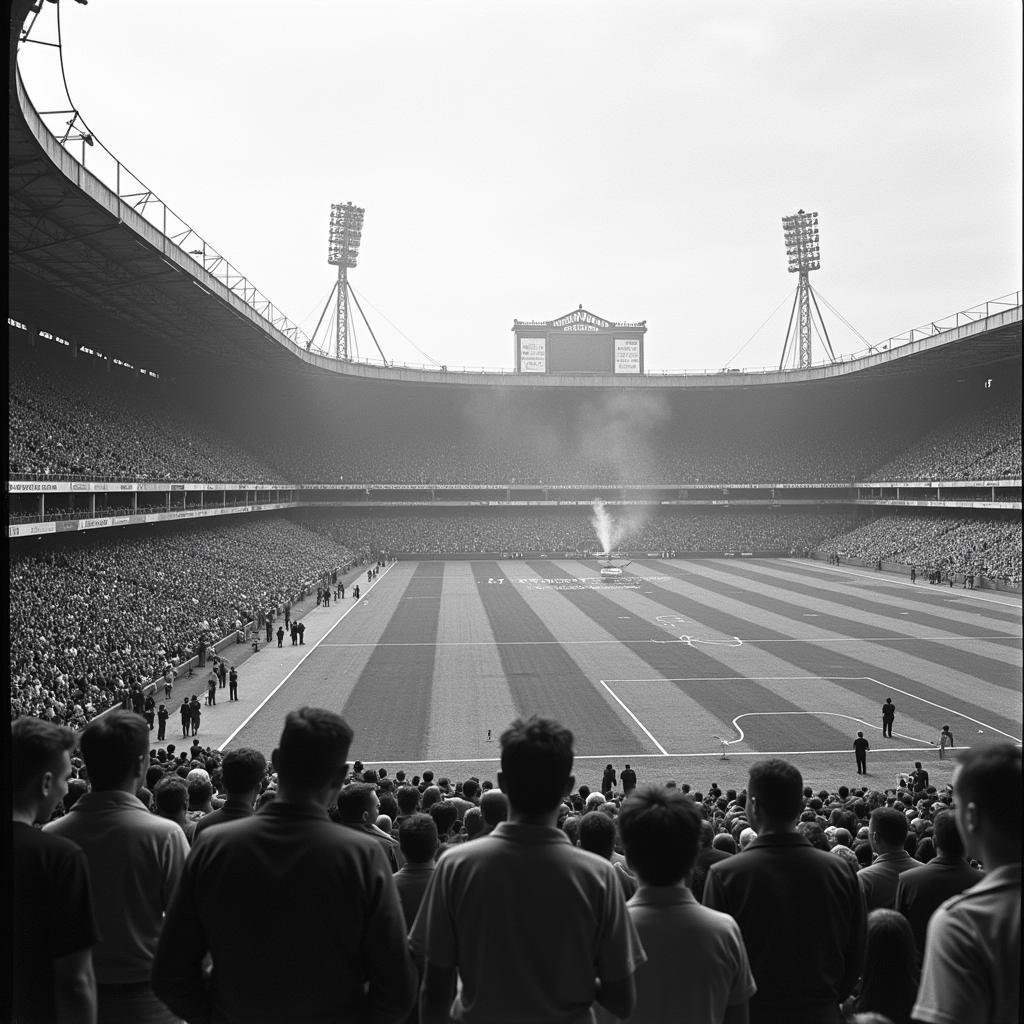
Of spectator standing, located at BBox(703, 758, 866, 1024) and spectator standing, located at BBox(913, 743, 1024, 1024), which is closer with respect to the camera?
spectator standing, located at BBox(913, 743, 1024, 1024)

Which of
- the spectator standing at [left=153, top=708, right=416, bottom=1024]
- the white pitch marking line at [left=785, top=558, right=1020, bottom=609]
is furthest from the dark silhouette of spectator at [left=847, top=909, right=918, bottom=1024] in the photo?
the white pitch marking line at [left=785, top=558, right=1020, bottom=609]

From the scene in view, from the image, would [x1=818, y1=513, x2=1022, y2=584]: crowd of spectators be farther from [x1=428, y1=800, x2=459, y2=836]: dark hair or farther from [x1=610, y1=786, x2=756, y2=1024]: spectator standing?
[x1=610, y1=786, x2=756, y2=1024]: spectator standing

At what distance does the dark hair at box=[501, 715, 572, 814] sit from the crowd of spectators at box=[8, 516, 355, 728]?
916 cm

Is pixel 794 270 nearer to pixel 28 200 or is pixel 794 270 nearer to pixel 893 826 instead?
pixel 28 200

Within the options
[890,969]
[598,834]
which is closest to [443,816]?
[598,834]

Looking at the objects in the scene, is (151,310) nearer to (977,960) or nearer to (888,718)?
(888,718)

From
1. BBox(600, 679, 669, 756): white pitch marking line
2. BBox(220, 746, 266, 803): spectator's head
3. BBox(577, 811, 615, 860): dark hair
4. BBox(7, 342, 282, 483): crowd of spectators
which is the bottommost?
BBox(600, 679, 669, 756): white pitch marking line

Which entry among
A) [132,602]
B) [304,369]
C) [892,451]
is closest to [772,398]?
[892,451]

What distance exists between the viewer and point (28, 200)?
28344 millimetres

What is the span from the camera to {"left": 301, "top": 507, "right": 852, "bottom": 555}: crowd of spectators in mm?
79125

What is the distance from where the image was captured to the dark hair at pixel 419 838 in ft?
16.9

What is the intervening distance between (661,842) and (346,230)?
306ft

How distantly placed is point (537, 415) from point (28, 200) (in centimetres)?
6739

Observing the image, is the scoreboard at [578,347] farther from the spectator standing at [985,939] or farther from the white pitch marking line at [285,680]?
the spectator standing at [985,939]
